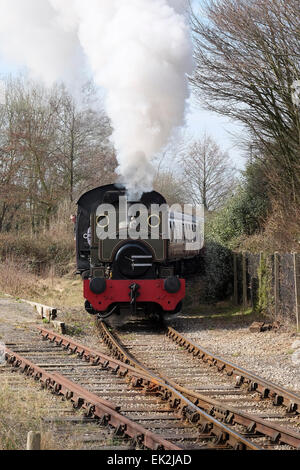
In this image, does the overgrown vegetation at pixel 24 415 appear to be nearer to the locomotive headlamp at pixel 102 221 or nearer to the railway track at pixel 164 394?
the railway track at pixel 164 394

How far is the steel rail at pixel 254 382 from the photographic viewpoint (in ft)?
22.2

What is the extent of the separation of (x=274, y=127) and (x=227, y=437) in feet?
41.8

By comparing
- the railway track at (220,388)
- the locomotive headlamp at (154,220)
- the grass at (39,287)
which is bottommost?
the railway track at (220,388)

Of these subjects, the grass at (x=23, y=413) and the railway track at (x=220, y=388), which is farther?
the railway track at (x=220, y=388)

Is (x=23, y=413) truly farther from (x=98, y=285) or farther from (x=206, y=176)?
(x=206, y=176)

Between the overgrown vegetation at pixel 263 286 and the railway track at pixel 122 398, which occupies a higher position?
the overgrown vegetation at pixel 263 286

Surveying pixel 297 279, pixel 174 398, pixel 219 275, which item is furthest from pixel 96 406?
pixel 219 275

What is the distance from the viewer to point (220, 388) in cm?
773

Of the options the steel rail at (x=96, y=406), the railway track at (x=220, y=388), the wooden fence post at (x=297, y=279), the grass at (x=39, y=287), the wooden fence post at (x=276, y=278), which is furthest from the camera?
the grass at (x=39, y=287)

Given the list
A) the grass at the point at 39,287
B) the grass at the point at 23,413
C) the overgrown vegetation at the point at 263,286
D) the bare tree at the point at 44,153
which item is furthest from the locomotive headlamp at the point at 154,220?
the bare tree at the point at 44,153

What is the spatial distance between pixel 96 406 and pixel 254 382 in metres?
2.26

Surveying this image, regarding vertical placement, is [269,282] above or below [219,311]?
above

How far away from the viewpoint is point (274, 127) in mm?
17000

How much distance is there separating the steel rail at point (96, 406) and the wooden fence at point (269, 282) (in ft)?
19.5
